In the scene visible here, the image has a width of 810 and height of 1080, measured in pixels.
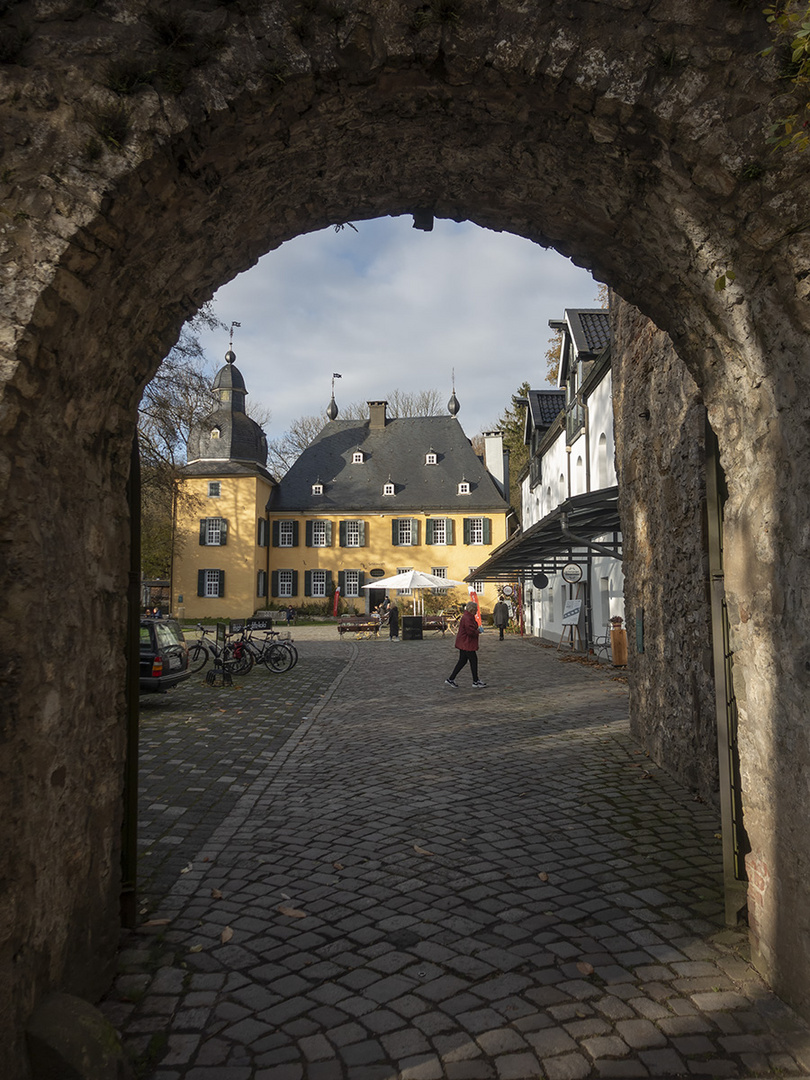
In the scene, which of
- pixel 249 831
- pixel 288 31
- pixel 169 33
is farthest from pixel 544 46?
pixel 249 831

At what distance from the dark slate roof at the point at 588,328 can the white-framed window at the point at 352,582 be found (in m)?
22.8

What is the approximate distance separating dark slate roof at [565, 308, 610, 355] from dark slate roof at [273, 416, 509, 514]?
20475mm

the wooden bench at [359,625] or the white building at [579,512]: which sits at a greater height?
the white building at [579,512]

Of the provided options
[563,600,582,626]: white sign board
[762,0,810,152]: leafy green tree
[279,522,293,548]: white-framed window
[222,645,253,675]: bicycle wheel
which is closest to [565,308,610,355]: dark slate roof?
[563,600,582,626]: white sign board

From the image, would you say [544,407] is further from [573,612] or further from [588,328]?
[573,612]

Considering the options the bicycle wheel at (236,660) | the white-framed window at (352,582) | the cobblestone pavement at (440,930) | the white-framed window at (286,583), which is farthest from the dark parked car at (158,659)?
the white-framed window at (286,583)

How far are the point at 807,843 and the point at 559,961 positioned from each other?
124 centimetres

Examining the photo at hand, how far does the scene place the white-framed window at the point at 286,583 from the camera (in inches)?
1652

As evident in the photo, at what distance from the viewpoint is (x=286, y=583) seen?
138ft

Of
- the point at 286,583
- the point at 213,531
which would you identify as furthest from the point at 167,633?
the point at 286,583

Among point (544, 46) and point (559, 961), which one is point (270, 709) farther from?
point (544, 46)

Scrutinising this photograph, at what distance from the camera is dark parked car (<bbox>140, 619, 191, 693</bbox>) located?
1187 centimetres

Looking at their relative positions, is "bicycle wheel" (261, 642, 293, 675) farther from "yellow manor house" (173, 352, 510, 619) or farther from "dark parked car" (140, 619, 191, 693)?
"yellow manor house" (173, 352, 510, 619)

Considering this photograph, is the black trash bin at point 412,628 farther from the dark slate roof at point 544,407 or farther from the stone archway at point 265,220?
the stone archway at point 265,220
